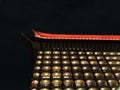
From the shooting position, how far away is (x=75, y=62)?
180 feet

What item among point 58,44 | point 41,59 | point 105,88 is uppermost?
point 58,44

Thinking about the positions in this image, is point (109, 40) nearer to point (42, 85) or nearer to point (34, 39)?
point (34, 39)

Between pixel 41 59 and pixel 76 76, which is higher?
pixel 41 59

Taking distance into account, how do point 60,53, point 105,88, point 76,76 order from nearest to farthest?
point 105,88
point 76,76
point 60,53

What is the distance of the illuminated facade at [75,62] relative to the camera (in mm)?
45375

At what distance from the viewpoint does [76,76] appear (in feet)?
158

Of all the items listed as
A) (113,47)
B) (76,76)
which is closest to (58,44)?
(113,47)

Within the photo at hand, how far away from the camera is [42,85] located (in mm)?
44406

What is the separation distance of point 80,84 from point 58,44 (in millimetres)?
18933

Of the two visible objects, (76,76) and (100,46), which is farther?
(100,46)

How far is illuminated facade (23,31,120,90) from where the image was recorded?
4538 centimetres

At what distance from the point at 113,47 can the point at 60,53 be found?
11533mm

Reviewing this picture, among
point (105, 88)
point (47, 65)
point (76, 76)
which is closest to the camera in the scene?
point (105, 88)

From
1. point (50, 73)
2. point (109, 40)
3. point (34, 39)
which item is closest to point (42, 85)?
point (50, 73)
